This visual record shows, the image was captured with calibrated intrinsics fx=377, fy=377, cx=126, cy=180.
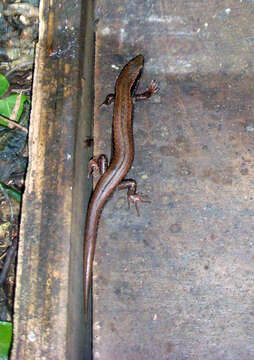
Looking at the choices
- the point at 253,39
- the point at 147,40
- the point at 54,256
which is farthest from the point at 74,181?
the point at 253,39

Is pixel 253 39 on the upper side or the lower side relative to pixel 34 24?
lower

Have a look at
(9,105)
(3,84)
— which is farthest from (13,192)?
(3,84)

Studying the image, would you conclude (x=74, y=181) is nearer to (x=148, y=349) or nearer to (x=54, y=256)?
(x=54, y=256)

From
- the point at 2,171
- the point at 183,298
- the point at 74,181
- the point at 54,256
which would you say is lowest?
the point at 183,298

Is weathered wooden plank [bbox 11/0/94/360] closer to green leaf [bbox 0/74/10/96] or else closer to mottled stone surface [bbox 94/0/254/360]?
mottled stone surface [bbox 94/0/254/360]

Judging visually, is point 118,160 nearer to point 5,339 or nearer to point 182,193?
point 182,193

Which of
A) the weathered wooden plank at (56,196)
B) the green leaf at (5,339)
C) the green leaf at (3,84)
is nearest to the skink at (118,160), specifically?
the weathered wooden plank at (56,196)
